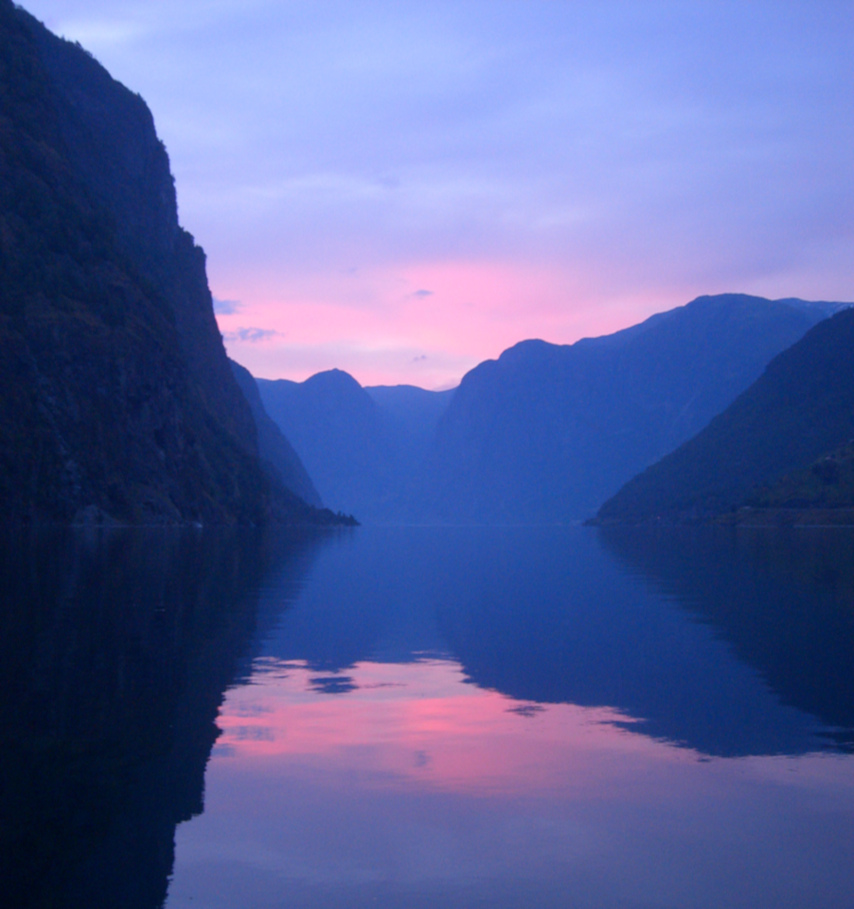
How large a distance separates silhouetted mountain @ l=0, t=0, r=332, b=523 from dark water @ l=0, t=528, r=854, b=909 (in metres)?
65.2

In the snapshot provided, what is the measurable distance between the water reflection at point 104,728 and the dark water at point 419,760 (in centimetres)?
4

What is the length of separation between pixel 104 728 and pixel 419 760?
12.5 feet

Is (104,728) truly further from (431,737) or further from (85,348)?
(85,348)

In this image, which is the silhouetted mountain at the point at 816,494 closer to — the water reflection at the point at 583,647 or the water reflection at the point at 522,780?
the water reflection at the point at 583,647

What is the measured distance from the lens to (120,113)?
17138 cm

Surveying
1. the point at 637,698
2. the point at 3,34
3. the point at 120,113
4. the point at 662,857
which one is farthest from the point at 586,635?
the point at 120,113

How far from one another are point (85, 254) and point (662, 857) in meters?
112

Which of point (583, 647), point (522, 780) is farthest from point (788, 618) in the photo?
point (522, 780)

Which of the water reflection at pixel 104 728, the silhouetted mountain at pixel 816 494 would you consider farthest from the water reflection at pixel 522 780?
the silhouetted mountain at pixel 816 494

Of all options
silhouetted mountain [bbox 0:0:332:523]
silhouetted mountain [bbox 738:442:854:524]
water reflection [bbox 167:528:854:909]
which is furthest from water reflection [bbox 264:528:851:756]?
silhouetted mountain [bbox 738:442:854:524]

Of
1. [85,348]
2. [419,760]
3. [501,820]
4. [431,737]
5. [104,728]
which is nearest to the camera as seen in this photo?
[501,820]

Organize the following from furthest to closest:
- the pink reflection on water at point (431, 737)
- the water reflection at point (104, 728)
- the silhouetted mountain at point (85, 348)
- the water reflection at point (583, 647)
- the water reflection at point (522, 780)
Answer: the silhouetted mountain at point (85, 348) → the water reflection at point (583, 647) → the pink reflection on water at point (431, 737) → the water reflection at point (104, 728) → the water reflection at point (522, 780)

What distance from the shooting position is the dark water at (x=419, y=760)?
7945mm

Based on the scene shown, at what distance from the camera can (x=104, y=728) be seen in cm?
1216
